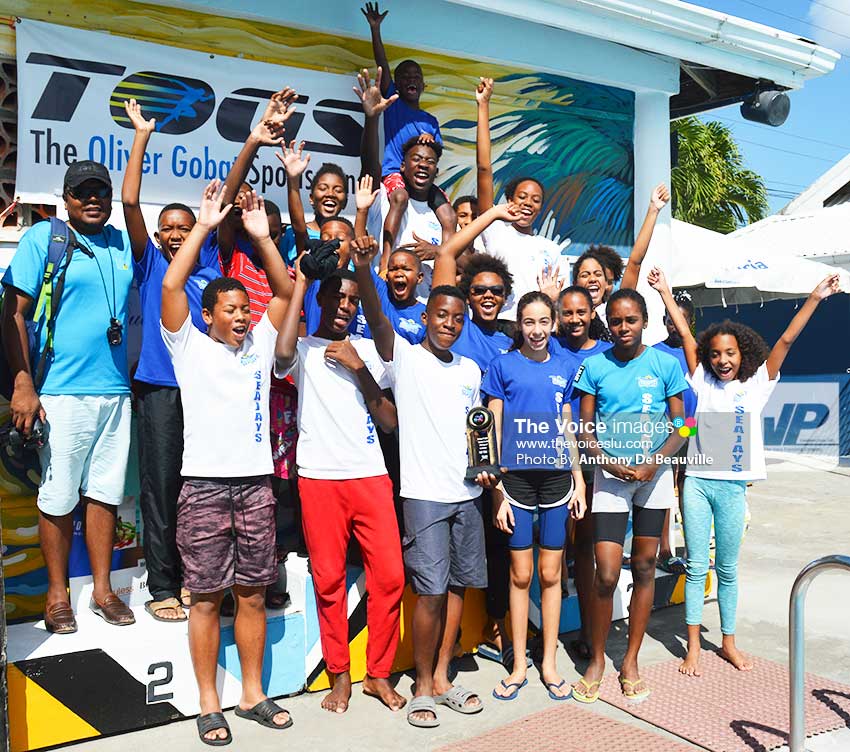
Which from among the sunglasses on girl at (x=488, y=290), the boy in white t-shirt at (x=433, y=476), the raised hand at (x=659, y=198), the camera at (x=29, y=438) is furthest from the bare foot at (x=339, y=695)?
the raised hand at (x=659, y=198)

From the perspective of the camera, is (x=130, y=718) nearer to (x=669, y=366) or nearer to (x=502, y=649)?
(x=502, y=649)

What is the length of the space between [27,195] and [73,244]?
115 centimetres

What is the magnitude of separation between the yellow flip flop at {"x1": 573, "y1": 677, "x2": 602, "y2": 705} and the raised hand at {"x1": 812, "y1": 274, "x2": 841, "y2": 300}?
240 centimetres

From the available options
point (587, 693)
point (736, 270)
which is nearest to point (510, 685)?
point (587, 693)

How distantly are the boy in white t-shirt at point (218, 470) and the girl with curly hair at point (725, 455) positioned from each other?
7.60 ft

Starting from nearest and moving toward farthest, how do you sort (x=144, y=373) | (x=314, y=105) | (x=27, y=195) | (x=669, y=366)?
(x=144, y=373) < (x=669, y=366) < (x=27, y=195) < (x=314, y=105)

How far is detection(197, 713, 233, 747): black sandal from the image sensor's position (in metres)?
3.72

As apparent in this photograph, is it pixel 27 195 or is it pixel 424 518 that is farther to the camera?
pixel 27 195

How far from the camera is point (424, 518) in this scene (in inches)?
160

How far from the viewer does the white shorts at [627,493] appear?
169 inches

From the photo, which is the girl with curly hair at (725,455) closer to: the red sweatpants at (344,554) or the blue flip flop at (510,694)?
the blue flip flop at (510,694)

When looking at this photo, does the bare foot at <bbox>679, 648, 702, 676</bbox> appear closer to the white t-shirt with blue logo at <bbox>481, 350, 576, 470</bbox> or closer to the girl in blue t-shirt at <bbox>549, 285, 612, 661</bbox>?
the girl in blue t-shirt at <bbox>549, 285, 612, 661</bbox>

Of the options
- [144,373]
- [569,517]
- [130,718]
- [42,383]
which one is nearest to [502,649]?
[569,517]

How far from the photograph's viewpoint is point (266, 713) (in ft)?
12.8
